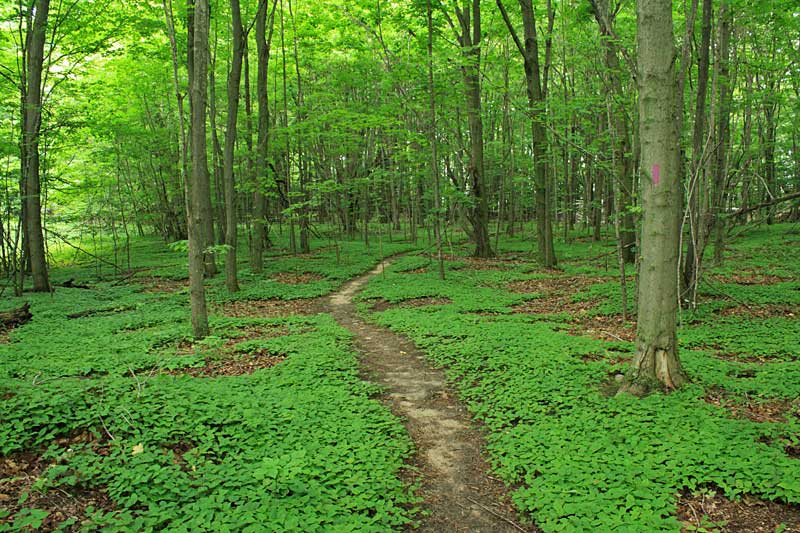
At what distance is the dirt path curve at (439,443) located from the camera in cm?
352

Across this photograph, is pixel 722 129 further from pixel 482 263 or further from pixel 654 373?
pixel 654 373

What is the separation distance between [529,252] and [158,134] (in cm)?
1572

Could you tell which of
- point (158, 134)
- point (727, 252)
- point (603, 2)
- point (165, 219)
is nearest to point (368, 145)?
point (158, 134)

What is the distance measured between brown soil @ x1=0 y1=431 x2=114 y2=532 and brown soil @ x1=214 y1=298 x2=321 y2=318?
6.69 m

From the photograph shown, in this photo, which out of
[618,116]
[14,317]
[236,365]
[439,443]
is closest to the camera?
[439,443]

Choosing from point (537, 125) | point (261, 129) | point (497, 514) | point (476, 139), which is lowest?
point (497, 514)

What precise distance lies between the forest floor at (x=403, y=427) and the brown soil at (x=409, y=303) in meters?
1.94

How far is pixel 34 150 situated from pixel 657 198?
14.1 metres

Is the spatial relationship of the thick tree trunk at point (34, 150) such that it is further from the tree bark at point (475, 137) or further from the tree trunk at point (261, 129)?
the tree bark at point (475, 137)

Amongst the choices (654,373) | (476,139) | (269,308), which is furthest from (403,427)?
(476,139)

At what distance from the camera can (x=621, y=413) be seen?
182 inches

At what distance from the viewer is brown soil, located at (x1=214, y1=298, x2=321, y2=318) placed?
10.7m

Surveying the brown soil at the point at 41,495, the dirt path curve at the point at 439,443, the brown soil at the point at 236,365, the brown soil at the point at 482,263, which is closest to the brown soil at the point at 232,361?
the brown soil at the point at 236,365

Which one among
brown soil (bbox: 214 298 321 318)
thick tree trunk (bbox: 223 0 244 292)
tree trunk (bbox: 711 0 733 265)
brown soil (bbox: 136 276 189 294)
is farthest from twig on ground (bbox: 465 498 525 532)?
brown soil (bbox: 136 276 189 294)
